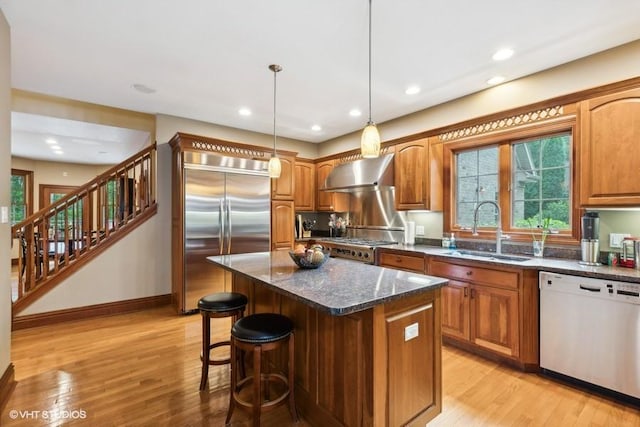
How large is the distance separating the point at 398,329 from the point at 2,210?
2.83m

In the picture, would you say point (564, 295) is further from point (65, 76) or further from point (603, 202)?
point (65, 76)

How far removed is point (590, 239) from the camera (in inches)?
97.7

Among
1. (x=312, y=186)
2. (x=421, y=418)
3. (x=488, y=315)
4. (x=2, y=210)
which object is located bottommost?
(x=421, y=418)

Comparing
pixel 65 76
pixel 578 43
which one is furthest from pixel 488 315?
pixel 65 76

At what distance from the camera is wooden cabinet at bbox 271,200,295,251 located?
4.77 meters

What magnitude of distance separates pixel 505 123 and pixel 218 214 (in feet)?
11.9

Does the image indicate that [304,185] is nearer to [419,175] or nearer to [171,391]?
[419,175]

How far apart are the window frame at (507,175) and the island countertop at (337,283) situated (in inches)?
70.8

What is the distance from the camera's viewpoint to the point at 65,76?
3158 mm

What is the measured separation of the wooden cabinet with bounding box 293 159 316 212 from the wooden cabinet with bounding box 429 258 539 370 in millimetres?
2828

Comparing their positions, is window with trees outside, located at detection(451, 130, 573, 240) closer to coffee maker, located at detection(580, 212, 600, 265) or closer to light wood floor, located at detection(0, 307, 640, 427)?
coffee maker, located at detection(580, 212, 600, 265)

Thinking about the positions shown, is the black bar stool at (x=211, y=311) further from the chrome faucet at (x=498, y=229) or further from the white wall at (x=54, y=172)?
the white wall at (x=54, y=172)

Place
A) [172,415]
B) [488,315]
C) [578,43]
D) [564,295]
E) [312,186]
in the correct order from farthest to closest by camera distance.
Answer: [312,186], [488,315], [578,43], [564,295], [172,415]

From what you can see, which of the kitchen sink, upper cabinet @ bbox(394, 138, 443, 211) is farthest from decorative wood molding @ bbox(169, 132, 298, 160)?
the kitchen sink
